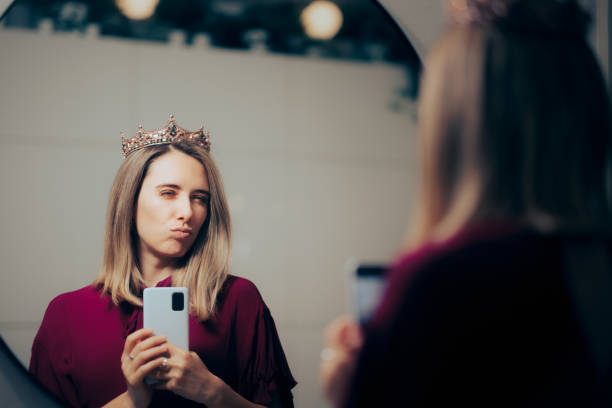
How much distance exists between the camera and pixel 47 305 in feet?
3.51

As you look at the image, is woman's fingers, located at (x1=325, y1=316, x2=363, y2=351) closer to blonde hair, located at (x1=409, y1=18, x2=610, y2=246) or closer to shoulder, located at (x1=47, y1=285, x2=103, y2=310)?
blonde hair, located at (x1=409, y1=18, x2=610, y2=246)

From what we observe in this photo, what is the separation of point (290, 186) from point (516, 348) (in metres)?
0.71

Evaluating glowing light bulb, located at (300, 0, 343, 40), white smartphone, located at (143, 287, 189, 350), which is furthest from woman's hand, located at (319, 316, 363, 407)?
glowing light bulb, located at (300, 0, 343, 40)

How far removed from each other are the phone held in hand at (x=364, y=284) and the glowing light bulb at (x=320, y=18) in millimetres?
606

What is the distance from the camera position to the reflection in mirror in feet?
3.55

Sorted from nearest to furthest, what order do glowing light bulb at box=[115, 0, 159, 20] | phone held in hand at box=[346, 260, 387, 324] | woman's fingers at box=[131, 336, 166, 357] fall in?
phone held in hand at box=[346, 260, 387, 324]
woman's fingers at box=[131, 336, 166, 357]
glowing light bulb at box=[115, 0, 159, 20]

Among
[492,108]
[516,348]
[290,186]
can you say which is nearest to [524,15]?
[492,108]

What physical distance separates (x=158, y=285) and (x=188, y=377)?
17cm

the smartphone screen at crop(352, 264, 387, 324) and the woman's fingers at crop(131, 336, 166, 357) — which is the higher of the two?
the smartphone screen at crop(352, 264, 387, 324)

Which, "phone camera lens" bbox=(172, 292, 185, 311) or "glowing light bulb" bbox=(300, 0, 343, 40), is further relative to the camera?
"glowing light bulb" bbox=(300, 0, 343, 40)

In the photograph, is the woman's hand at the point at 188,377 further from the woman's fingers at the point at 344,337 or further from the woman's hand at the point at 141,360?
the woman's fingers at the point at 344,337

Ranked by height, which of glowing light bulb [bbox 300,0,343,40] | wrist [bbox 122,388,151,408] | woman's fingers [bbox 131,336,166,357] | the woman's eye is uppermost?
glowing light bulb [bbox 300,0,343,40]

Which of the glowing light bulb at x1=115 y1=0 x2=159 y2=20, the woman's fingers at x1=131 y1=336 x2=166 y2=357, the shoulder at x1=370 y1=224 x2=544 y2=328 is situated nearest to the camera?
the shoulder at x1=370 y1=224 x2=544 y2=328

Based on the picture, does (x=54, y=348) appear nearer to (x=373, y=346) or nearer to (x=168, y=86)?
(x=168, y=86)
